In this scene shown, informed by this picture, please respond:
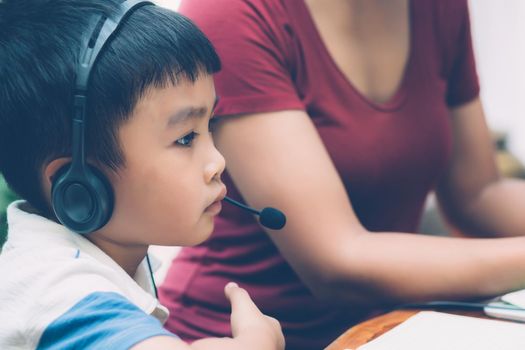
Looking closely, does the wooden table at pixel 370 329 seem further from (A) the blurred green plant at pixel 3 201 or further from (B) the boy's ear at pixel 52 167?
(A) the blurred green plant at pixel 3 201

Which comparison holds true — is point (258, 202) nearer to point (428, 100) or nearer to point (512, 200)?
point (428, 100)

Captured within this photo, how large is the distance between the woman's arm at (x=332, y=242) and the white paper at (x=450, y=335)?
0.28 ft

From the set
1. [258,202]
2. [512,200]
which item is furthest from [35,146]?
[512,200]

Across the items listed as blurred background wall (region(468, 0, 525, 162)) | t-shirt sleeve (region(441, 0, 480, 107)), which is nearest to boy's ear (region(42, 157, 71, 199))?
t-shirt sleeve (region(441, 0, 480, 107))

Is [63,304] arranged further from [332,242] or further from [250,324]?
[332,242]

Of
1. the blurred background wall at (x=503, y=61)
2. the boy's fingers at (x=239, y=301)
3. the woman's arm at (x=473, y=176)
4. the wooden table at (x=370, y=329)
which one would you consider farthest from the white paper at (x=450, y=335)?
the blurred background wall at (x=503, y=61)

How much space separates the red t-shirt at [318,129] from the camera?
94cm

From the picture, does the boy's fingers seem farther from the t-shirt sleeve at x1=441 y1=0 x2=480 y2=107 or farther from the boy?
the t-shirt sleeve at x1=441 y1=0 x2=480 y2=107

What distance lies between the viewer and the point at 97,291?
0.62 m

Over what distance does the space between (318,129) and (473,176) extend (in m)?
0.36

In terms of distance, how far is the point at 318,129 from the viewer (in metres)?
0.99

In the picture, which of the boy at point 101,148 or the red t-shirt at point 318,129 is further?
the red t-shirt at point 318,129

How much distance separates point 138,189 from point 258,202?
9.0 inches

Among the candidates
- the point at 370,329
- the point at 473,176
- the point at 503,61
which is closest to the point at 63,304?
the point at 370,329
